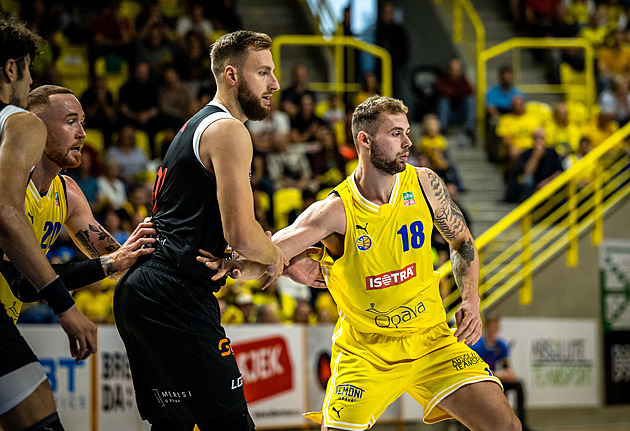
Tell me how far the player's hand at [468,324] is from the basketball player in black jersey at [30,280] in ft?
7.49

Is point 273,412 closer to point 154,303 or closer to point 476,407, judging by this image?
point 476,407

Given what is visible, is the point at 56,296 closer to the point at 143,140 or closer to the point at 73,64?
the point at 143,140

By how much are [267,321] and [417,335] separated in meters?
4.84

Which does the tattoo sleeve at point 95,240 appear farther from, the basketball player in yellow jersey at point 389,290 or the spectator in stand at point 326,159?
the spectator in stand at point 326,159

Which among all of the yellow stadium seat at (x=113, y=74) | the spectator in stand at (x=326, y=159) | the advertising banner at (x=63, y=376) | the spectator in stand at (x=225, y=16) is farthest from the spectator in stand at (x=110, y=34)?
the advertising banner at (x=63, y=376)

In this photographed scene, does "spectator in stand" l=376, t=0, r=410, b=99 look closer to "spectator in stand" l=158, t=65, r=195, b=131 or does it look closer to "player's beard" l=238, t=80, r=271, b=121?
"spectator in stand" l=158, t=65, r=195, b=131

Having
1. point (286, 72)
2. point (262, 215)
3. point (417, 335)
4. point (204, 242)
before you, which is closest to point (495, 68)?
point (286, 72)

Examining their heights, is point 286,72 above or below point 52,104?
above

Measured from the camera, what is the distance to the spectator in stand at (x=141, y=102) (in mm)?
12008

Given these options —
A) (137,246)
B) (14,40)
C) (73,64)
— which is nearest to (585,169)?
(73,64)

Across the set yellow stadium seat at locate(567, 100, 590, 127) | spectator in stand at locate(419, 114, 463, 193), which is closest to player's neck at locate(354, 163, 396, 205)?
spectator in stand at locate(419, 114, 463, 193)

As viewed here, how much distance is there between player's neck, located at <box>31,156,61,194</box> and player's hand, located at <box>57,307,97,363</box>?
1.17m

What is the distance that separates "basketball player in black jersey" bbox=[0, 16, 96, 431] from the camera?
132 inches

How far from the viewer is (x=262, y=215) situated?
35.6 ft
